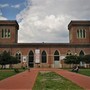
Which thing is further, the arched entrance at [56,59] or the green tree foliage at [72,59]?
the arched entrance at [56,59]

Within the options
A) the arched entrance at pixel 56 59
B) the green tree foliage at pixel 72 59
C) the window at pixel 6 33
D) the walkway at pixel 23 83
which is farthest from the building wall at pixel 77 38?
the walkway at pixel 23 83

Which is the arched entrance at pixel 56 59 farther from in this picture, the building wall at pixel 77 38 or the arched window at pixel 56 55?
the building wall at pixel 77 38

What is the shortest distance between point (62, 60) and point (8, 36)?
54.3 ft

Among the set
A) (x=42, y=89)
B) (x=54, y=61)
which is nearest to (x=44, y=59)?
(x=54, y=61)

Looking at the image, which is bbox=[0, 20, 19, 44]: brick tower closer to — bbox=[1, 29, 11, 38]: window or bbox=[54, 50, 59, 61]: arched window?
bbox=[1, 29, 11, 38]: window

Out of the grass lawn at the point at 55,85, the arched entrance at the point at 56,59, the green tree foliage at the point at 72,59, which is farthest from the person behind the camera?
the arched entrance at the point at 56,59

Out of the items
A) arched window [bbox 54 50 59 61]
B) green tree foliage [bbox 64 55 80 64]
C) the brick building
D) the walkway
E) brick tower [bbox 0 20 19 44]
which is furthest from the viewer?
brick tower [bbox 0 20 19 44]

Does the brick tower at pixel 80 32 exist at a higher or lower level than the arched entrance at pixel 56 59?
higher

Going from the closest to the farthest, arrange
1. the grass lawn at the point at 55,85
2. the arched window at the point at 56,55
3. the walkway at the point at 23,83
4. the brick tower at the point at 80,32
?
the grass lawn at the point at 55,85 < the walkway at the point at 23,83 < the arched window at the point at 56,55 < the brick tower at the point at 80,32

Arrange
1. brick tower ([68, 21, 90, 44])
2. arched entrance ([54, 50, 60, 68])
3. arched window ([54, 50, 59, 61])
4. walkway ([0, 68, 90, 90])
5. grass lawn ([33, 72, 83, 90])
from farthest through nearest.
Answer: brick tower ([68, 21, 90, 44]), arched window ([54, 50, 59, 61]), arched entrance ([54, 50, 60, 68]), walkway ([0, 68, 90, 90]), grass lawn ([33, 72, 83, 90])

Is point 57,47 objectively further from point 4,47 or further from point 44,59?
point 4,47

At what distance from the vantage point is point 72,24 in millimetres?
72688

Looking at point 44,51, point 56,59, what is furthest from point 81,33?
point 44,51

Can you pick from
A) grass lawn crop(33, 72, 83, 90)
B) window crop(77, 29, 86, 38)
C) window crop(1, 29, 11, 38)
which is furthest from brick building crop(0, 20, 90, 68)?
grass lawn crop(33, 72, 83, 90)
